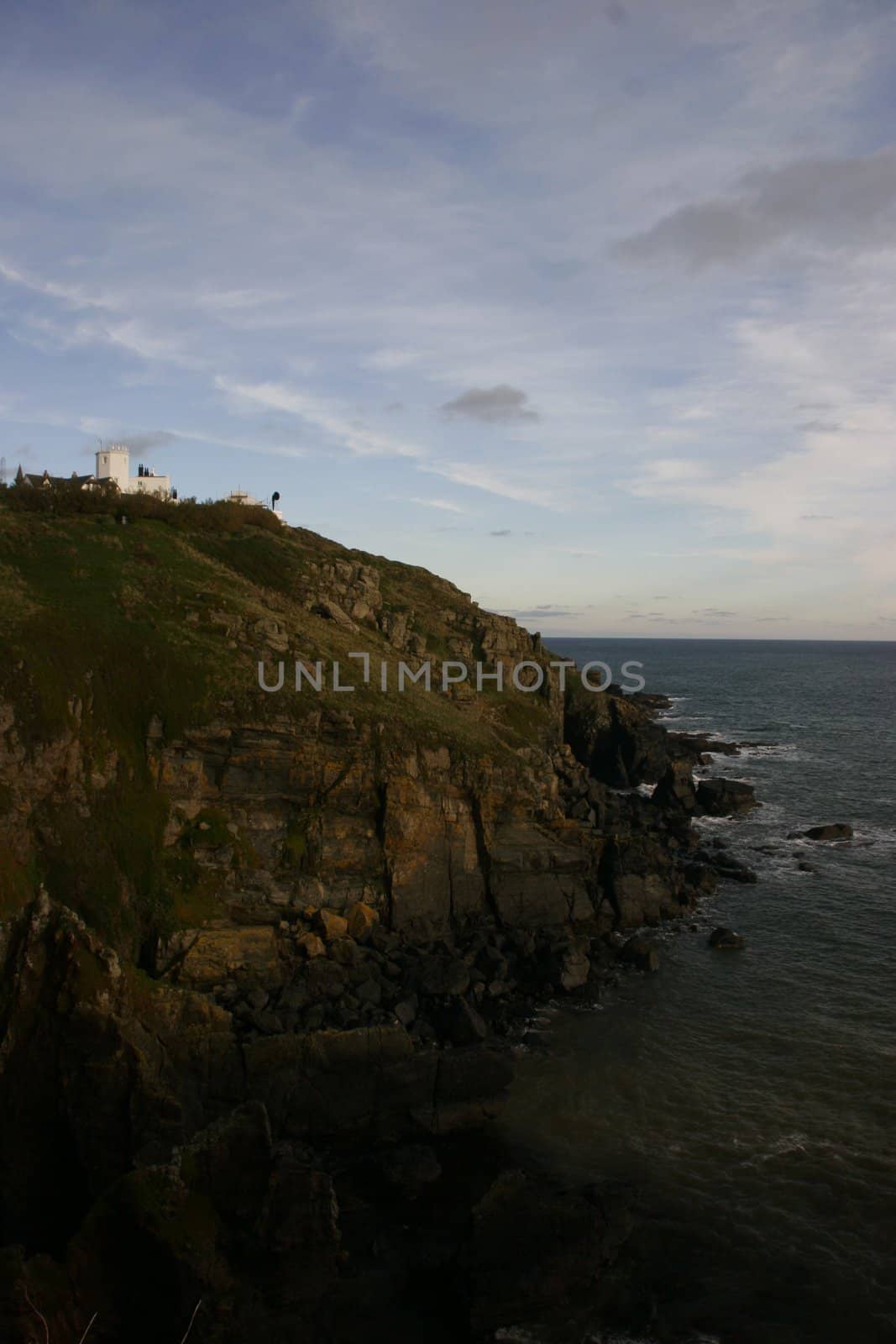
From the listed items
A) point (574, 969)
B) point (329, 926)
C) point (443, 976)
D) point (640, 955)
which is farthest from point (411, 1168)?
point (640, 955)

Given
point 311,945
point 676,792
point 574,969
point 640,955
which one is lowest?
point 640,955

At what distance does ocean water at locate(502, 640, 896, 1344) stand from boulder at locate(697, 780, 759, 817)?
11866mm

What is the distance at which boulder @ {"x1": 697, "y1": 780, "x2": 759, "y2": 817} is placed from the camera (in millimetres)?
64500

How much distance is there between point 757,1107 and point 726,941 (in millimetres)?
12590

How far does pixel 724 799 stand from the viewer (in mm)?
65000

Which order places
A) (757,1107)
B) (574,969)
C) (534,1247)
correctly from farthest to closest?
(574,969) < (757,1107) < (534,1247)

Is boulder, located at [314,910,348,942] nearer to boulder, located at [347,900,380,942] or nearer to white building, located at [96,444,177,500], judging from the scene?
boulder, located at [347,900,380,942]

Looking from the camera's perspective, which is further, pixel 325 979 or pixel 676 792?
pixel 676 792

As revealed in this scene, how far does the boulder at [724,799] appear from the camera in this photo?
64.5 meters

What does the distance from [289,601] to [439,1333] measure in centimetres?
3809

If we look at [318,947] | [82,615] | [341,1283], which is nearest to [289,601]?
[82,615]

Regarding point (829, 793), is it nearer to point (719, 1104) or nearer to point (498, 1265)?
point (719, 1104)

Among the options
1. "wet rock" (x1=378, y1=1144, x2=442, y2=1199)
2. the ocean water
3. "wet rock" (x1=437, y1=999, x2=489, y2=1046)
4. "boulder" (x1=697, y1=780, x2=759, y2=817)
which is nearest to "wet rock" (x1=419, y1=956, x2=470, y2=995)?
"wet rock" (x1=437, y1=999, x2=489, y2=1046)

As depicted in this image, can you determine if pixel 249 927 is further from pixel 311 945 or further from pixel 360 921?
pixel 360 921
